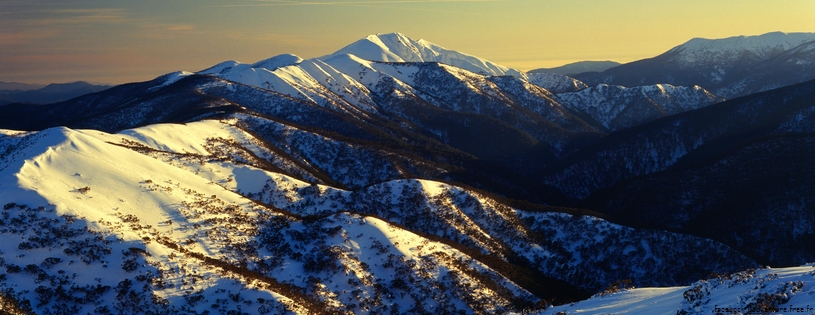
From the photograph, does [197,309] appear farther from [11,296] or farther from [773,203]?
[773,203]

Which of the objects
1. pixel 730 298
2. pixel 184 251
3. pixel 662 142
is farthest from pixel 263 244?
pixel 662 142

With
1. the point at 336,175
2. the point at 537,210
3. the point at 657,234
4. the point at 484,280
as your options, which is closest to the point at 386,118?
the point at 336,175

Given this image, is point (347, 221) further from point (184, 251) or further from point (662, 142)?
point (662, 142)

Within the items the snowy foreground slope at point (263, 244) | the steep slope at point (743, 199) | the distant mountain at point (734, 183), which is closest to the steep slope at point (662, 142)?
the distant mountain at point (734, 183)

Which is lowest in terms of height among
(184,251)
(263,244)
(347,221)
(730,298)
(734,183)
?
(734,183)

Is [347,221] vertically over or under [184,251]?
under
